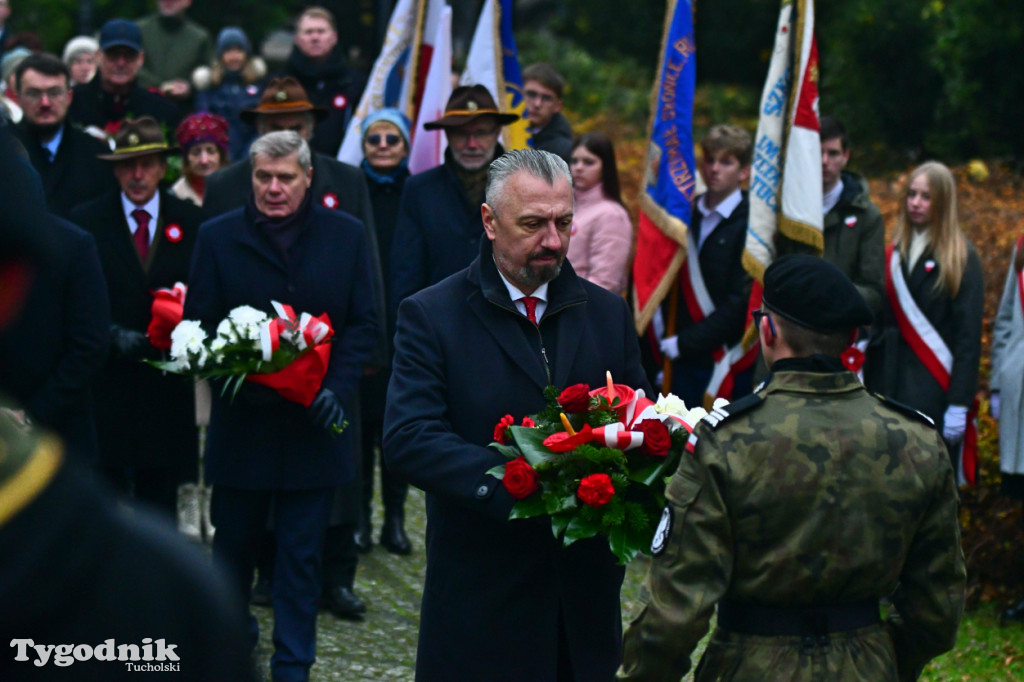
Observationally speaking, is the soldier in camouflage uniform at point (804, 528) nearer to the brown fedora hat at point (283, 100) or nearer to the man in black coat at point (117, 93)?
the brown fedora hat at point (283, 100)

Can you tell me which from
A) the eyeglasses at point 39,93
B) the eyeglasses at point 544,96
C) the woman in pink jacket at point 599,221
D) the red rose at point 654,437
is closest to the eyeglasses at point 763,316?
the red rose at point 654,437

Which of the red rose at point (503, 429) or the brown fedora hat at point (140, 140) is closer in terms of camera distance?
the red rose at point (503, 429)

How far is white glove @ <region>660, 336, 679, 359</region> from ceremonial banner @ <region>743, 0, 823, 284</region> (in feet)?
1.94

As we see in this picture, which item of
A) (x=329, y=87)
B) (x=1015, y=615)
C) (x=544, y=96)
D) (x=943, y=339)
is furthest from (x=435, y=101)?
(x=1015, y=615)

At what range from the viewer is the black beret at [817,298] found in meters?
3.41

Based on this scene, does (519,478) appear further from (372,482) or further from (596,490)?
(372,482)

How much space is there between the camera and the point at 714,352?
7824mm

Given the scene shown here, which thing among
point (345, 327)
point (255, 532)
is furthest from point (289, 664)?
point (345, 327)

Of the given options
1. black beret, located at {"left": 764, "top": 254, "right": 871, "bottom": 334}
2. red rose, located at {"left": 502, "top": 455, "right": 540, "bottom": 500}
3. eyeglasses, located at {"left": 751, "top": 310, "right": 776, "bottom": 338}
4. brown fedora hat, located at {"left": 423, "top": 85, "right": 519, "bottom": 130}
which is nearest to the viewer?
black beret, located at {"left": 764, "top": 254, "right": 871, "bottom": 334}

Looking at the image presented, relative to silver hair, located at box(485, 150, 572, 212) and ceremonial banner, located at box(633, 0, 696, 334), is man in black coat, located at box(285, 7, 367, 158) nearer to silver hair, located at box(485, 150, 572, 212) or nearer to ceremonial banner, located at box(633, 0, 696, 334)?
ceremonial banner, located at box(633, 0, 696, 334)

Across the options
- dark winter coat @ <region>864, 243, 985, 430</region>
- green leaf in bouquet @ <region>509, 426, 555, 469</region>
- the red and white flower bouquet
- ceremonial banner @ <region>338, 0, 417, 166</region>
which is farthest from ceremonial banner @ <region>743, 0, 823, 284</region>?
green leaf in bouquet @ <region>509, 426, 555, 469</region>

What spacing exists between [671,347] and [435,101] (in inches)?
95.2

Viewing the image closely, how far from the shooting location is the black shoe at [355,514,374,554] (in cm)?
803

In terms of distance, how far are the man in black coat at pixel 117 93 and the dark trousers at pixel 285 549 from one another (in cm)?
474
